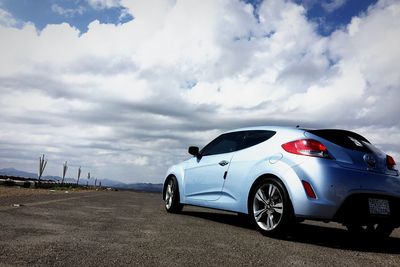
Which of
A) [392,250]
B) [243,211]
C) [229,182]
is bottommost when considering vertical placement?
[392,250]

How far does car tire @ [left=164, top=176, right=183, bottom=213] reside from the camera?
8.05 metres

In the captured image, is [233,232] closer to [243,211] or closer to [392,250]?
[243,211]

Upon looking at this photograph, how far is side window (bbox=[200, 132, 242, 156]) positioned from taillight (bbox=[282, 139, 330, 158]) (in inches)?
53.5

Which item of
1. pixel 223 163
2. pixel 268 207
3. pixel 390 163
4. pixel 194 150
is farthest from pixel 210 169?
pixel 390 163

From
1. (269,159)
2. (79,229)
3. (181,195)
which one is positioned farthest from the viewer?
(181,195)

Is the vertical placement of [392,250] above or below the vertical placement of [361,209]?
below

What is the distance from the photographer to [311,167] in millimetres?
4945

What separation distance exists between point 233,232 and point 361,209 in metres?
1.61

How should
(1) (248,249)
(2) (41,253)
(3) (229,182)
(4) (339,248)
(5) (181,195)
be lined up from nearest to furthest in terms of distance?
(2) (41,253), (1) (248,249), (4) (339,248), (3) (229,182), (5) (181,195)

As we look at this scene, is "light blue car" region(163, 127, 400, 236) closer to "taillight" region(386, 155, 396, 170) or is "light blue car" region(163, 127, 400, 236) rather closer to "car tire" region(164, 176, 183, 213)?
"taillight" region(386, 155, 396, 170)

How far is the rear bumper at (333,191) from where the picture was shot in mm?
4855

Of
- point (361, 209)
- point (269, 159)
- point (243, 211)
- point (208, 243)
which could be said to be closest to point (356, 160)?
point (361, 209)

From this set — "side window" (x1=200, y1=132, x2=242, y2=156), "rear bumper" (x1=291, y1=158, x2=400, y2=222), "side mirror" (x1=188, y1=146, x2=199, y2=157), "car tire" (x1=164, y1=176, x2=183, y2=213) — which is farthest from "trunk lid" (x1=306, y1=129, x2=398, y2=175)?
"car tire" (x1=164, y1=176, x2=183, y2=213)

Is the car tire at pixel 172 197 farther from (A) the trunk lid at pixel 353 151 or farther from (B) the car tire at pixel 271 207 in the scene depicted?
(A) the trunk lid at pixel 353 151
